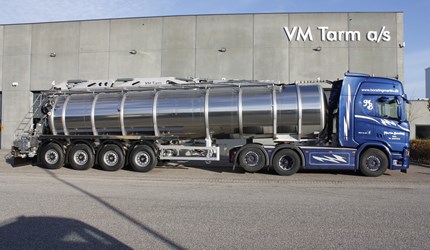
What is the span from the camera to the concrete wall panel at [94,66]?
24.5 metres

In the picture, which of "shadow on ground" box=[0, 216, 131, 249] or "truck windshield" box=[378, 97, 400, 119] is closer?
"shadow on ground" box=[0, 216, 131, 249]

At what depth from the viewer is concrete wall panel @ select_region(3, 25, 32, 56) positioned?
1014 inches

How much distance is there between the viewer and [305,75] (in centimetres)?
2264

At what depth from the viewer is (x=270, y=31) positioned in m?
22.9

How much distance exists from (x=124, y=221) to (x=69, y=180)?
6321 mm

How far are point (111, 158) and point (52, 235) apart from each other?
899 centimetres

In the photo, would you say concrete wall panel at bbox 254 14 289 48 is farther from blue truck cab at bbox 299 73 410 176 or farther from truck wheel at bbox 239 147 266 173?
truck wheel at bbox 239 147 266 173

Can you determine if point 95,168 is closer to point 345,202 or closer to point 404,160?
point 345,202

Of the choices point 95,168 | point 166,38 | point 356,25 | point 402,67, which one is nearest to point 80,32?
point 166,38

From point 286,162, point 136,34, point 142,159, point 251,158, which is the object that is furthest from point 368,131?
point 136,34

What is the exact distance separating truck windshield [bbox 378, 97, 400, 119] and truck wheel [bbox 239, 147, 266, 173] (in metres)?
4.27

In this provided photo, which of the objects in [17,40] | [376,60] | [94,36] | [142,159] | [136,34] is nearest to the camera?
[142,159]

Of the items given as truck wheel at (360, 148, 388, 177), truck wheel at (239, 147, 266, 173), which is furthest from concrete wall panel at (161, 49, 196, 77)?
truck wheel at (360, 148, 388, 177)

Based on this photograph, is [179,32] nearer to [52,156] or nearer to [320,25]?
[320,25]
